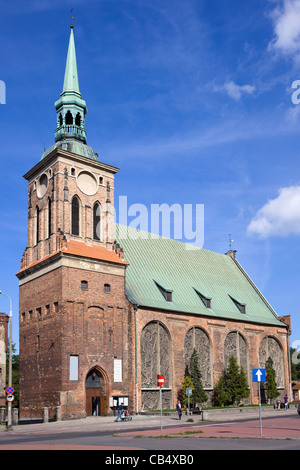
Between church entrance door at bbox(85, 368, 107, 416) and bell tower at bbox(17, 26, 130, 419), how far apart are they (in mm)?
79

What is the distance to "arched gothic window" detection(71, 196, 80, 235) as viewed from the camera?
143ft

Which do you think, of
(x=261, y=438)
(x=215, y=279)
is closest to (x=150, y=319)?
(x=215, y=279)

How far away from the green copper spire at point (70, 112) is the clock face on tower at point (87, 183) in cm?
363

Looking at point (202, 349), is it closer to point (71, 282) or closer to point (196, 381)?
point (196, 381)

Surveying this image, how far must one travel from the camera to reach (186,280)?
52812 mm

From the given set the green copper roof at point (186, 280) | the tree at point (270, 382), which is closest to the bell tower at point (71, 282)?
the green copper roof at point (186, 280)

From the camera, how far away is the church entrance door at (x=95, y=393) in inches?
1555

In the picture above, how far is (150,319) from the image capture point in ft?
146

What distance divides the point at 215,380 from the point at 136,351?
10.6m

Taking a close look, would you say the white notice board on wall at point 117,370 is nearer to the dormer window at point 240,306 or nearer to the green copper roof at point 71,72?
the dormer window at point 240,306

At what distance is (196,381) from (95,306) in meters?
11.3

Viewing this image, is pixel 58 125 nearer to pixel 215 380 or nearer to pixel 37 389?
pixel 37 389

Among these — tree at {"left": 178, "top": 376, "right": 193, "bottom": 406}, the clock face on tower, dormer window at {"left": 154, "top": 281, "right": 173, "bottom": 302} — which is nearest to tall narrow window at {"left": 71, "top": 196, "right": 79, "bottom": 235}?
the clock face on tower

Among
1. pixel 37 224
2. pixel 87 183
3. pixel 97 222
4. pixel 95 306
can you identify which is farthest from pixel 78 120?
pixel 95 306
